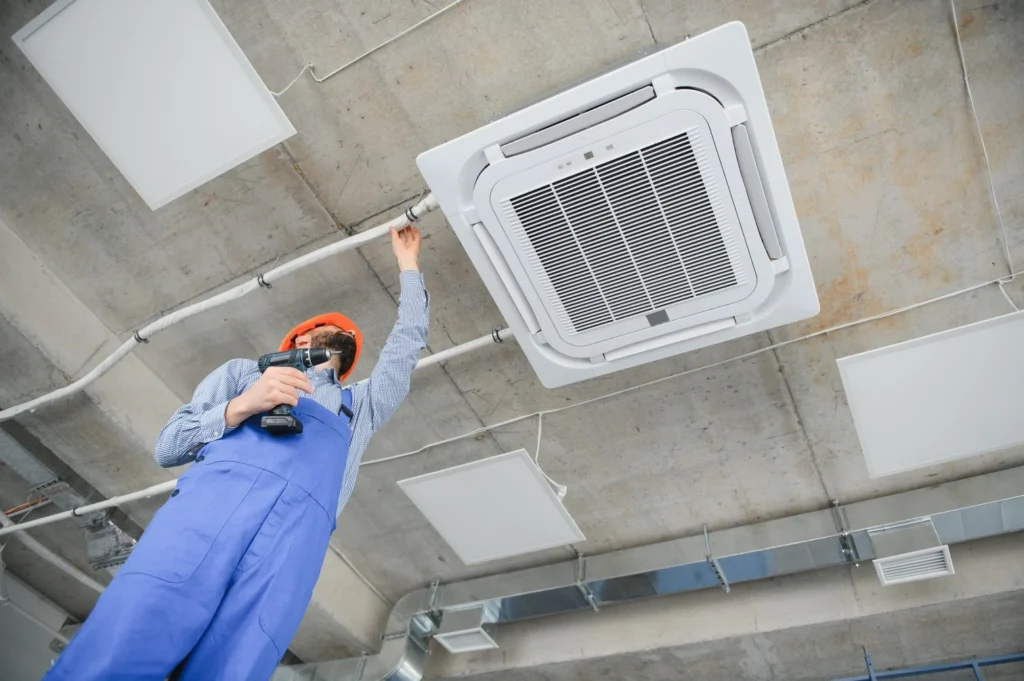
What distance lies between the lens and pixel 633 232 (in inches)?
66.9

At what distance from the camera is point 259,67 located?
1938mm

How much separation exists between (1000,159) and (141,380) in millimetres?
2680

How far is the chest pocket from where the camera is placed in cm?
139

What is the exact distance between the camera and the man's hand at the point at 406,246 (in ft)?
6.38

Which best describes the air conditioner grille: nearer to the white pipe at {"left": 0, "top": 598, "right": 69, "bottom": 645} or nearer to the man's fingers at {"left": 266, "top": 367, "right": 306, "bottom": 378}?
the man's fingers at {"left": 266, "top": 367, "right": 306, "bottom": 378}

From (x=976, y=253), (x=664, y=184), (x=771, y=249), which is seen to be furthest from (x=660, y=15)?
(x=976, y=253)

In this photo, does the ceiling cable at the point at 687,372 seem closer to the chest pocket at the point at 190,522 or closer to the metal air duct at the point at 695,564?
the metal air duct at the point at 695,564

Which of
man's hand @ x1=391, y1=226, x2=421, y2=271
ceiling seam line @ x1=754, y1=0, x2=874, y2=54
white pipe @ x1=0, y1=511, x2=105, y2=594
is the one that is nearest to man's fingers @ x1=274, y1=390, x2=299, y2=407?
man's hand @ x1=391, y1=226, x2=421, y2=271

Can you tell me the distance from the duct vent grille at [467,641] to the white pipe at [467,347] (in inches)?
48.7

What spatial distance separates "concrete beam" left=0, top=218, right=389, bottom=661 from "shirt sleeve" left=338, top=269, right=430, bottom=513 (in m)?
1.08

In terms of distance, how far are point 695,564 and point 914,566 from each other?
0.71 m

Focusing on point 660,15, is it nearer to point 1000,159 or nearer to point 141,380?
point 1000,159

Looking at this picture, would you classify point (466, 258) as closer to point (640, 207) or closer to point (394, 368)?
point (394, 368)


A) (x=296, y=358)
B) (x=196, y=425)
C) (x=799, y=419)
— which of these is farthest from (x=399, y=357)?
(x=799, y=419)
